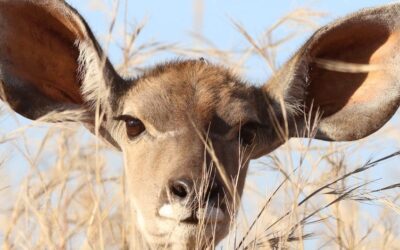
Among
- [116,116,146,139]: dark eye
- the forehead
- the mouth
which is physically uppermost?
the forehead

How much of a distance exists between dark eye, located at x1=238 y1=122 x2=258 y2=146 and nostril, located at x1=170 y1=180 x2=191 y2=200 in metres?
0.93

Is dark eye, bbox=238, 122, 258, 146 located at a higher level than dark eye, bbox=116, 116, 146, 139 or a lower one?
higher

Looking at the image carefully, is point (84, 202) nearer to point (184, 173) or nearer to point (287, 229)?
point (184, 173)

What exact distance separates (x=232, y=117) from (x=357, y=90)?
3.81 ft

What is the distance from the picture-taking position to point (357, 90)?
7.17m

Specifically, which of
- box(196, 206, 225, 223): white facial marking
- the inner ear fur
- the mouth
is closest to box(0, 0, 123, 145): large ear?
the inner ear fur

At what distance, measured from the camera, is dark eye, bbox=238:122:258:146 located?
6500 mm

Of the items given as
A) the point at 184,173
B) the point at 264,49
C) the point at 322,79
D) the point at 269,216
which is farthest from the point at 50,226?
the point at 322,79

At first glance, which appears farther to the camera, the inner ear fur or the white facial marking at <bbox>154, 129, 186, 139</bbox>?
the inner ear fur

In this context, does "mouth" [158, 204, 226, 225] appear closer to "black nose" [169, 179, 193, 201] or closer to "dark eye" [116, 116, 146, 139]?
"black nose" [169, 179, 193, 201]

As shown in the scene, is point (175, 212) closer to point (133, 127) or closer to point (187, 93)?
point (133, 127)

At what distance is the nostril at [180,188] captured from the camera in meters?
5.52

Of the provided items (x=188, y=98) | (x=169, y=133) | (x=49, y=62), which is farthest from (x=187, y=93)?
(x=49, y=62)

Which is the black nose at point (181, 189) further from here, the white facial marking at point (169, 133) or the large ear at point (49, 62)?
the large ear at point (49, 62)
